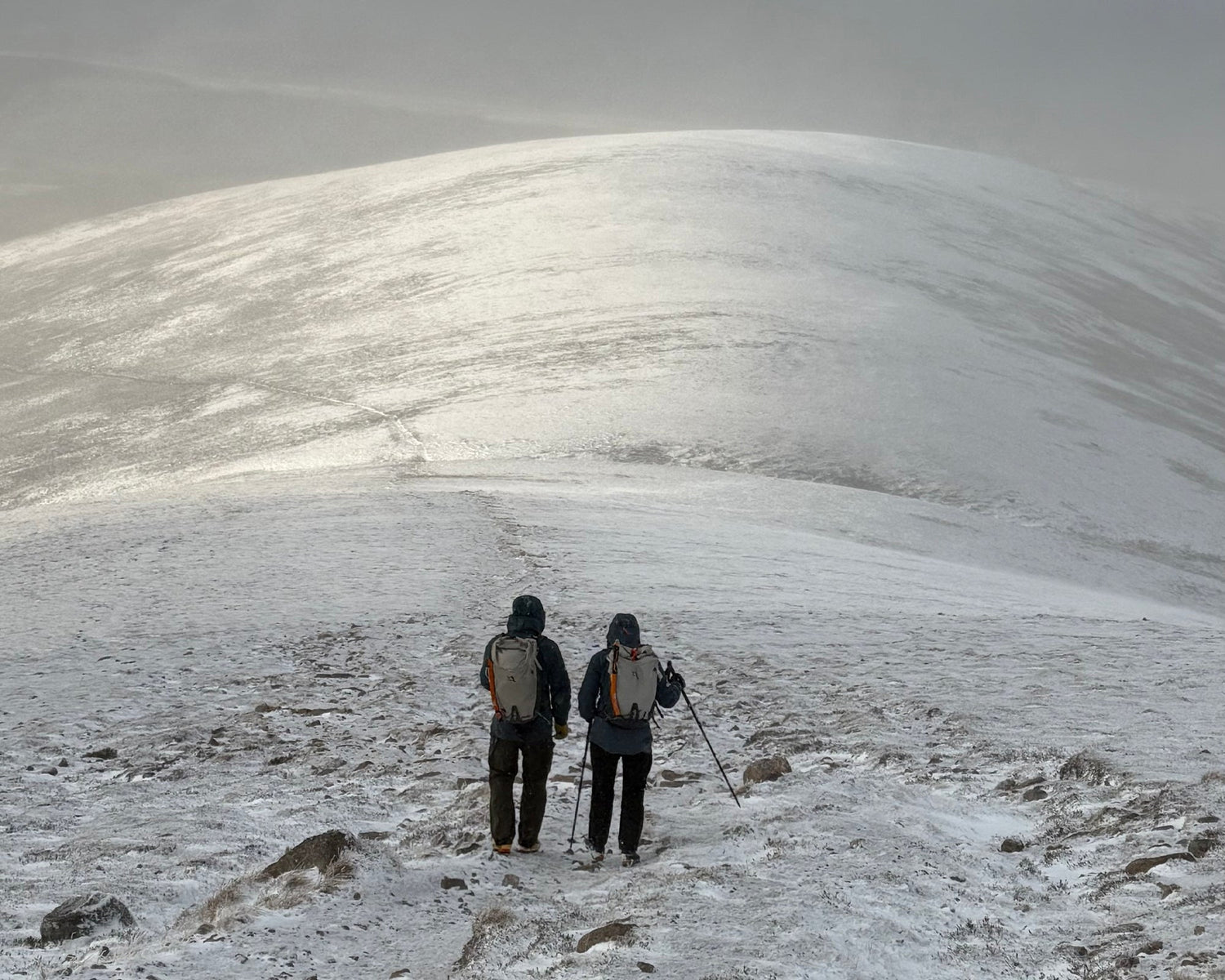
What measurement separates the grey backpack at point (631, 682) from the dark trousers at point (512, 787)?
70cm

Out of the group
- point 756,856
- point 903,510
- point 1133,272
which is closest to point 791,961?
point 756,856

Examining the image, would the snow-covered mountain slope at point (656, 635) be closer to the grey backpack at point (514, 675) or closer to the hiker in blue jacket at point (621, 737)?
the hiker in blue jacket at point (621, 737)

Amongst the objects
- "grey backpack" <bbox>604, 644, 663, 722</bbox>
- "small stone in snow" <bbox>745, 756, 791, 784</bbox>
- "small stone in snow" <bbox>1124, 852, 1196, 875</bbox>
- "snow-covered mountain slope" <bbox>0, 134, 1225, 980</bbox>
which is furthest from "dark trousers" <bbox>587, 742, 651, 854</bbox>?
"small stone in snow" <bbox>1124, 852, 1196, 875</bbox>

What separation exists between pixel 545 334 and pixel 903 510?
92.5 feet

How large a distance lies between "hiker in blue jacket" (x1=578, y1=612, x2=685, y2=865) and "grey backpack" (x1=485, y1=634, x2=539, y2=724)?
0.44 metres

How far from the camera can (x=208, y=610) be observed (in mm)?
16688

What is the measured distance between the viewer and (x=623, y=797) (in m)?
9.41

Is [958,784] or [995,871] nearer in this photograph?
[995,871]

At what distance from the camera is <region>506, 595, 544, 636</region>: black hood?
9.16 meters

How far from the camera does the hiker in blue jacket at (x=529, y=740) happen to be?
9.24m

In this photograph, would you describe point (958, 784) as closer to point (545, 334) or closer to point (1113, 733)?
point (1113, 733)

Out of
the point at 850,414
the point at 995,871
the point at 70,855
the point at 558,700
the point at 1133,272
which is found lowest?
the point at 70,855

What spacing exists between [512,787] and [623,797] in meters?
0.92

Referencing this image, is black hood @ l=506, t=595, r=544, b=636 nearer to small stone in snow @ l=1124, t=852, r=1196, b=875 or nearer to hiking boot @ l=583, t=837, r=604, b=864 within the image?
hiking boot @ l=583, t=837, r=604, b=864
